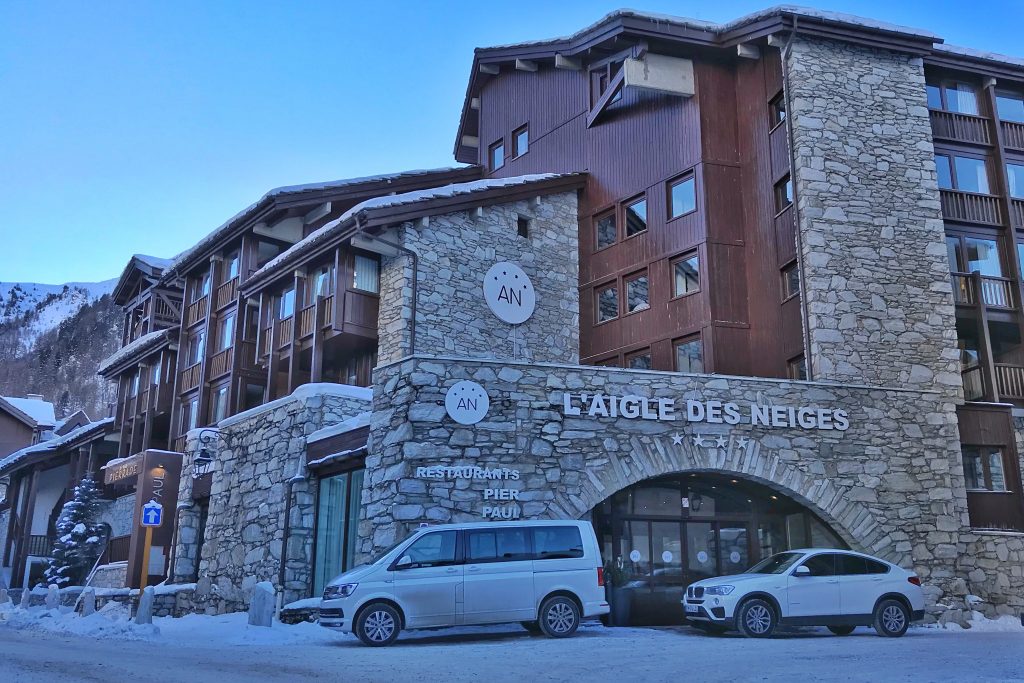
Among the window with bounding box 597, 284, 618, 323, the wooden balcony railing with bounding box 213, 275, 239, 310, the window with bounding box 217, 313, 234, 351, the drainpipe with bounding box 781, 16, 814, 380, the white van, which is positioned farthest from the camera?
the wooden balcony railing with bounding box 213, 275, 239, 310

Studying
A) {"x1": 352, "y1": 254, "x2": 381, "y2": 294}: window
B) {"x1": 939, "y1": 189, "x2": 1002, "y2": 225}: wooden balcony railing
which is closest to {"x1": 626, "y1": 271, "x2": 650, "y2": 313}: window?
{"x1": 352, "y1": 254, "x2": 381, "y2": 294}: window

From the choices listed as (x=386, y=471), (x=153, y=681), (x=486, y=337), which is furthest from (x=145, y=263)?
(x=153, y=681)

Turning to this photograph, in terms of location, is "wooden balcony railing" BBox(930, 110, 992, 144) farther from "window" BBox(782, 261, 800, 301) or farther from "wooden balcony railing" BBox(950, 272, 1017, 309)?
"window" BBox(782, 261, 800, 301)

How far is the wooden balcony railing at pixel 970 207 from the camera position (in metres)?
23.3

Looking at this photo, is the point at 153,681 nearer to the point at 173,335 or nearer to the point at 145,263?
the point at 173,335

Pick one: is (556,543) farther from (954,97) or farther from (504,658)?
(954,97)

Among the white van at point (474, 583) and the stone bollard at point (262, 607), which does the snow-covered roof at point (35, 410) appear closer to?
the stone bollard at point (262, 607)

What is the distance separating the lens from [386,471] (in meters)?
15.9

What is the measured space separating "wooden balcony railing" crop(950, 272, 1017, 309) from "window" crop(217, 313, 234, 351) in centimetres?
2001

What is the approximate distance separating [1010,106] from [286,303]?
19715mm

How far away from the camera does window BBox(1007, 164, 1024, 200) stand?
79.7 ft

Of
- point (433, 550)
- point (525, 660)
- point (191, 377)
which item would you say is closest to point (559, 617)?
point (433, 550)

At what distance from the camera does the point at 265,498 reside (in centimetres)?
1997

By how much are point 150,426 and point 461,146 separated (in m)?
14.2
